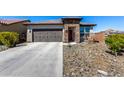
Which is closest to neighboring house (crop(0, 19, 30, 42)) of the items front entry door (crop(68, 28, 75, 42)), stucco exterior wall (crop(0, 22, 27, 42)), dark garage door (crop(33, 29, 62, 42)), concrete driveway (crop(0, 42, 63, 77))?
stucco exterior wall (crop(0, 22, 27, 42))

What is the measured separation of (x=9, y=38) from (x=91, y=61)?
13.8 feet

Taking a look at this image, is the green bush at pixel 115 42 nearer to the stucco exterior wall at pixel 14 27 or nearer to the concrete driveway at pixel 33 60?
the concrete driveway at pixel 33 60

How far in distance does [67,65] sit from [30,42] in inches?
102

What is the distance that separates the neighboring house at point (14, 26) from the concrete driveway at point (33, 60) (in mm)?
678

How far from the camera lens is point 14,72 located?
8.63 m

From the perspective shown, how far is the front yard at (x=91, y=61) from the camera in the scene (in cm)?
904

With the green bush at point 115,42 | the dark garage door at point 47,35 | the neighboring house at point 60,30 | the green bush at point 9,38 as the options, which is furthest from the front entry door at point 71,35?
the green bush at point 9,38

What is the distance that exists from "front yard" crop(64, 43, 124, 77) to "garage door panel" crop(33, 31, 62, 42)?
1009 mm
